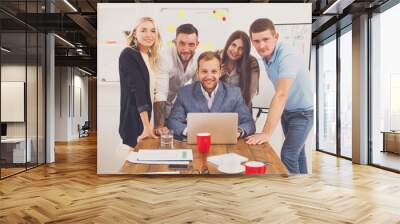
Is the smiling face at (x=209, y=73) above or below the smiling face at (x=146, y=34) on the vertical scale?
below

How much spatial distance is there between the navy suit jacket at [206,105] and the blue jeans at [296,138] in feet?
1.95

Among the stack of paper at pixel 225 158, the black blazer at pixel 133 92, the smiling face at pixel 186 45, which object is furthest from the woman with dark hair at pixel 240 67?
the stack of paper at pixel 225 158

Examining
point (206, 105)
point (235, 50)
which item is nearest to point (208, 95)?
point (206, 105)

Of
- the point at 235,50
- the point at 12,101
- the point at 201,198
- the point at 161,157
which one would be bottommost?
the point at 201,198

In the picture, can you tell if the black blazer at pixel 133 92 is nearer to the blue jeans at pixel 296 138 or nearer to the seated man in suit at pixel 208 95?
the seated man in suit at pixel 208 95

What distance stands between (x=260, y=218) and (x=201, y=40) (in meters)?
3.15

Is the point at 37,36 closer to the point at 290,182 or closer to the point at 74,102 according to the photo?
the point at 290,182

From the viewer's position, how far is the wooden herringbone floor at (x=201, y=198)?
364 centimetres

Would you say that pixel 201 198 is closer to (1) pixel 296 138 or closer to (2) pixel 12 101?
(1) pixel 296 138

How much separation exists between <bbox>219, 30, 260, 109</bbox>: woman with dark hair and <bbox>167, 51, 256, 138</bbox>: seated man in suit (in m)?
0.09

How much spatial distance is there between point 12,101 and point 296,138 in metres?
5.07

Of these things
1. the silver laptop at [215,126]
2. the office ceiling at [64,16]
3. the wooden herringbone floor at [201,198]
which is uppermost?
the office ceiling at [64,16]

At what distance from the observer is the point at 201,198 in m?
4.43

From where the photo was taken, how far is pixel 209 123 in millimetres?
4590
